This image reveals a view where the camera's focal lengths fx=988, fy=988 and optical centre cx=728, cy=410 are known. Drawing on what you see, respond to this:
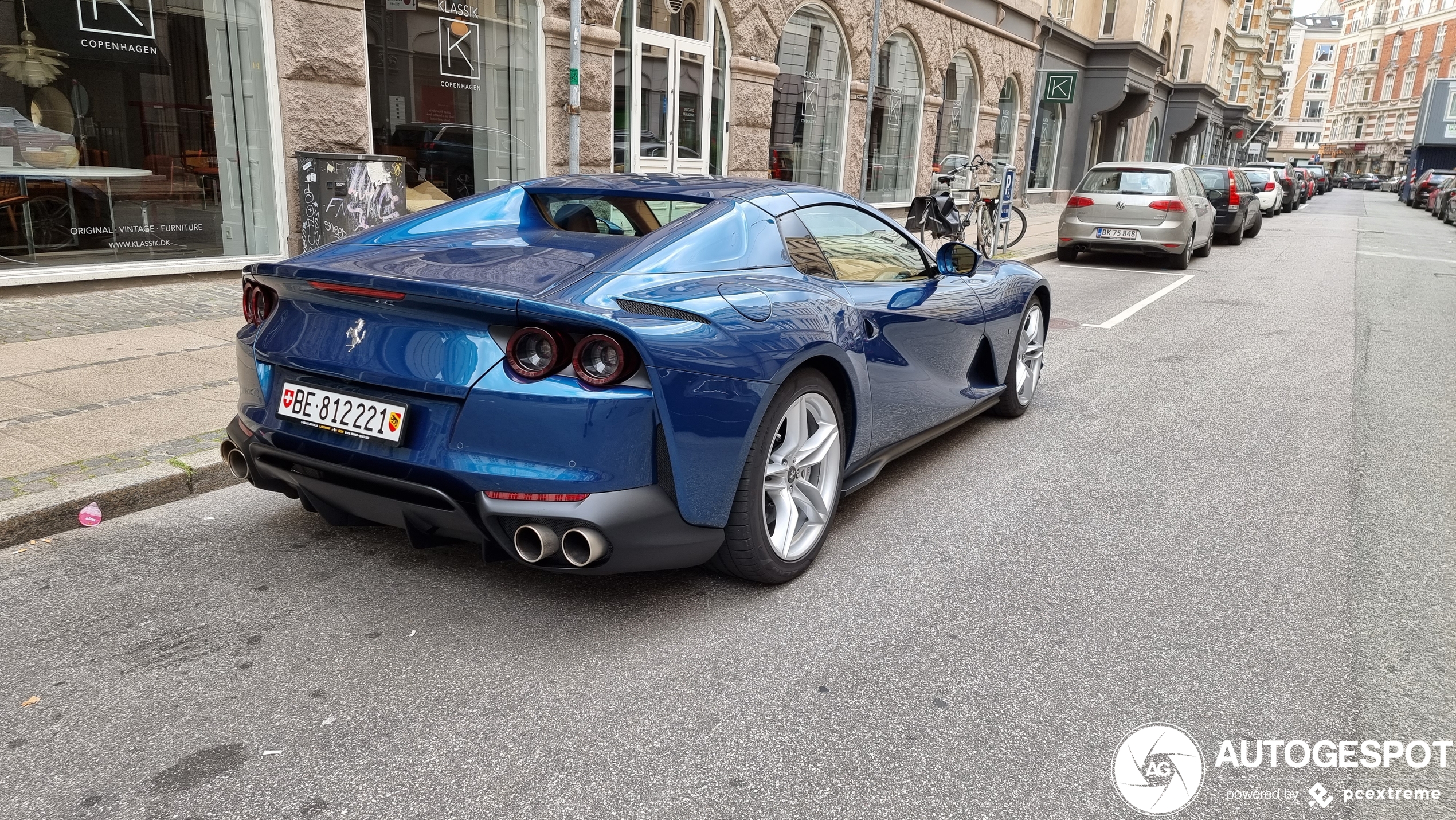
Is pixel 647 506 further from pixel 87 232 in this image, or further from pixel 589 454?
pixel 87 232

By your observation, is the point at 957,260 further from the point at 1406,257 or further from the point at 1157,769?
the point at 1406,257

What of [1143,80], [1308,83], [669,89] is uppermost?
[1308,83]

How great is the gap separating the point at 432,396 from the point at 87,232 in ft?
22.8

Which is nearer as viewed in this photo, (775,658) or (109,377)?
(775,658)

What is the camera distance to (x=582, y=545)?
2848 millimetres

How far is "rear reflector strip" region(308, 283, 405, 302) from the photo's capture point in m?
2.96

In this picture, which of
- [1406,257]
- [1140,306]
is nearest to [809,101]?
[1140,306]

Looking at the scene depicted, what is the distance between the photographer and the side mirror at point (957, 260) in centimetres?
477

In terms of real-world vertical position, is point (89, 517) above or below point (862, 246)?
below

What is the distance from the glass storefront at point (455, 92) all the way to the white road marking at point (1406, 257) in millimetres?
16523

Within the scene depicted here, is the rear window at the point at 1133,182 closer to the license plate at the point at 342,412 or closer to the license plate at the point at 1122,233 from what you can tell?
the license plate at the point at 1122,233

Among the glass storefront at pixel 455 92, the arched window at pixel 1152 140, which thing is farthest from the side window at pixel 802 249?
the arched window at pixel 1152 140

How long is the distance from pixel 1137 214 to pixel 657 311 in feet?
46.1

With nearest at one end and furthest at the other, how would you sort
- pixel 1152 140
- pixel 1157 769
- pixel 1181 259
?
pixel 1157 769 → pixel 1181 259 → pixel 1152 140
